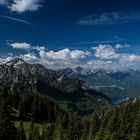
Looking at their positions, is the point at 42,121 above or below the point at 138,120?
below

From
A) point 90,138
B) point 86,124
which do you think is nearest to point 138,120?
point 90,138

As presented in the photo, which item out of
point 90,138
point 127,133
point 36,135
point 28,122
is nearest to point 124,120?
point 127,133

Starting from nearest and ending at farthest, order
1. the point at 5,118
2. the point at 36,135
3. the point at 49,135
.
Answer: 1. the point at 5,118
2. the point at 36,135
3. the point at 49,135

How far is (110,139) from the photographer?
8569 centimetres

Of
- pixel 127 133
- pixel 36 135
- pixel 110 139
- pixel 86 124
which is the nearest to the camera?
pixel 110 139

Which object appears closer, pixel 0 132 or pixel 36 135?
pixel 0 132

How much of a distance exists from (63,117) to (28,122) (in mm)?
20410

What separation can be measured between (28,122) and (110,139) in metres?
97.4

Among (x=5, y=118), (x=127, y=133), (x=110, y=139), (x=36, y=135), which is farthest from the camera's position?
(x=36, y=135)

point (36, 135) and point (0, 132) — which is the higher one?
point (0, 132)

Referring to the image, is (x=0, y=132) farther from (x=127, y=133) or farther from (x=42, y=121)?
(x=42, y=121)

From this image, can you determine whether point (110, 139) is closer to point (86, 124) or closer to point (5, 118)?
point (5, 118)

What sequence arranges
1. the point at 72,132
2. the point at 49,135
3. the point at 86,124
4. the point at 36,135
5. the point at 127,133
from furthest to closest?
1. the point at 86,124
2. the point at 72,132
3. the point at 49,135
4. the point at 36,135
5. the point at 127,133

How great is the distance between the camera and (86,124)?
171 meters
